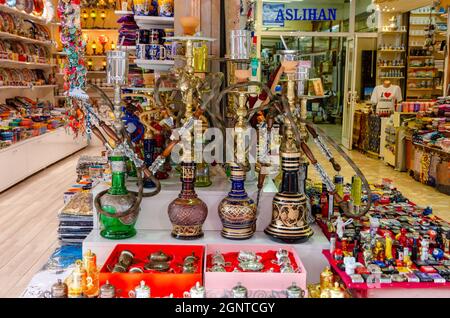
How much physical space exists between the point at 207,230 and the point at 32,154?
19.4 feet

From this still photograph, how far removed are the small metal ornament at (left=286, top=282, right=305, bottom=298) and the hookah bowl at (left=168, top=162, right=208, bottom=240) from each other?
59 cm

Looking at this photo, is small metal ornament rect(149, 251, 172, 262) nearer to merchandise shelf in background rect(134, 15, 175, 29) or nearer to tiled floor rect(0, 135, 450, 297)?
tiled floor rect(0, 135, 450, 297)

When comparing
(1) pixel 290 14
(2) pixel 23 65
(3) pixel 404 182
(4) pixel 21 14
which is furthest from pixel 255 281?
(1) pixel 290 14

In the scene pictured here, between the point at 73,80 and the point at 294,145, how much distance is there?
10.1ft

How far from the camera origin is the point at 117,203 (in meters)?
2.12

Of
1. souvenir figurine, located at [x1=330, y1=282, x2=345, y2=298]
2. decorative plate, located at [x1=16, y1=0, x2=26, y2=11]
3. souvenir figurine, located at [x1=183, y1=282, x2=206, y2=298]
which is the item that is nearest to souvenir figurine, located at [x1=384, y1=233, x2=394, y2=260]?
souvenir figurine, located at [x1=330, y1=282, x2=345, y2=298]

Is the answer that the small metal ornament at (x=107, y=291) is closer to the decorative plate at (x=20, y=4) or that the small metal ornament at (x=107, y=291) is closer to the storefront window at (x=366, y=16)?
the decorative plate at (x=20, y=4)

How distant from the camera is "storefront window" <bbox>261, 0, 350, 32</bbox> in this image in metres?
11.5

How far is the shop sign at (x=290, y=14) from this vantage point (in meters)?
11.5

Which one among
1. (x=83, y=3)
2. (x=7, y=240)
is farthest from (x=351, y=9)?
(x=7, y=240)

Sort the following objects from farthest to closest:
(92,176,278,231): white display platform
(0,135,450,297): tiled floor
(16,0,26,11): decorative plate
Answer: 1. (16,0,26,11): decorative plate
2. (0,135,450,297): tiled floor
3. (92,176,278,231): white display platform

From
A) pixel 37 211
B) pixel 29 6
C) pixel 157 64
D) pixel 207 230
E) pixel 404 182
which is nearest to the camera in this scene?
pixel 207 230

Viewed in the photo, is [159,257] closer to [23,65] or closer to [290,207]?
[290,207]

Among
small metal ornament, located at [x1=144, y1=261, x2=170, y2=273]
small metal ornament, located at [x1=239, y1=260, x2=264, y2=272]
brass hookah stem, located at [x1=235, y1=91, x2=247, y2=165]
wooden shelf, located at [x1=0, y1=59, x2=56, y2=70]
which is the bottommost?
small metal ornament, located at [x1=144, y1=261, x2=170, y2=273]
